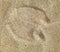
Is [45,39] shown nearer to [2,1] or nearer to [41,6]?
[41,6]

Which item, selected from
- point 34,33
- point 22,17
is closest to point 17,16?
point 22,17

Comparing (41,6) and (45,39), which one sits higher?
(41,6)

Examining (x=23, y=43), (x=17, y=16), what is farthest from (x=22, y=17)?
(x=23, y=43)

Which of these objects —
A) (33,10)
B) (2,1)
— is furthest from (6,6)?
(33,10)

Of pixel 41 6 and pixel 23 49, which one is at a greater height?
pixel 41 6

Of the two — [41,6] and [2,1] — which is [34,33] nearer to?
[41,6]
